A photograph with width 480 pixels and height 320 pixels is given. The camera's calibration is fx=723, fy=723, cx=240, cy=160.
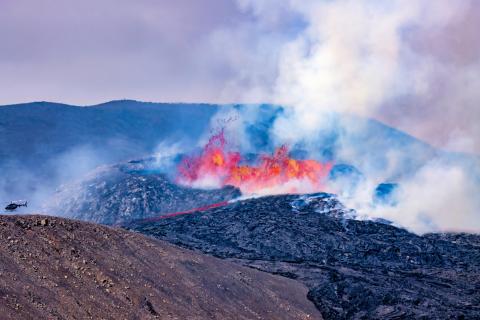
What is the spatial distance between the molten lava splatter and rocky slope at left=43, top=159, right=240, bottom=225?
3.99m

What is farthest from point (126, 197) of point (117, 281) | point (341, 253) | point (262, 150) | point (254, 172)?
point (117, 281)

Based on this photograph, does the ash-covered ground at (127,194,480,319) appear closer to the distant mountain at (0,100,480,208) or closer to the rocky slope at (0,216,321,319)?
the rocky slope at (0,216,321,319)

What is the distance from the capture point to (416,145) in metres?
194

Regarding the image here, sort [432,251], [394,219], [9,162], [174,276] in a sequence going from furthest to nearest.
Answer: [9,162] < [394,219] < [432,251] < [174,276]

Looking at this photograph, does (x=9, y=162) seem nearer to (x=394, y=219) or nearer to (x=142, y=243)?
(x=394, y=219)

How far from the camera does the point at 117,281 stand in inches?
1884

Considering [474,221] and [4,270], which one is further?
[474,221]

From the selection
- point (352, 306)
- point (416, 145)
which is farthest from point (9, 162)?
point (352, 306)

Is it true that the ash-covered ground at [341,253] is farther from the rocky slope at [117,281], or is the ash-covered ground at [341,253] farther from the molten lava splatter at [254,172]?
the molten lava splatter at [254,172]

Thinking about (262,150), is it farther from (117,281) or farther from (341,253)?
(117,281)

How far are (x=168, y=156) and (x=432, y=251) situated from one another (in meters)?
70.9

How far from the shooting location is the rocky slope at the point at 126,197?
120750 millimetres

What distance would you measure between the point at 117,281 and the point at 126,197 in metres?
78.1

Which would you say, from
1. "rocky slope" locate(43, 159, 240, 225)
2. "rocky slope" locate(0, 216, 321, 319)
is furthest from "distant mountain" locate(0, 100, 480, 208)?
"rocky slope" locate(0, 216, 321, 319)
